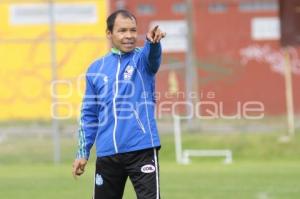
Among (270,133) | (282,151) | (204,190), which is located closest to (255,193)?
(204,190)

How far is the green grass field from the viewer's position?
36.6 feet

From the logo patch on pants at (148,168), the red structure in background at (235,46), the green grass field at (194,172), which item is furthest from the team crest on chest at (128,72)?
the red structure in background at (235,46)

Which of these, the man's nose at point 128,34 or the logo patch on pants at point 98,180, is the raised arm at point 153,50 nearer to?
the man's nose at point 128,34

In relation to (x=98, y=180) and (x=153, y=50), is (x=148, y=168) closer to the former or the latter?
(x=98, y=180)

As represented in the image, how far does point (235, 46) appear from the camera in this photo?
74.4 ft

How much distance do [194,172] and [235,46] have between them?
9.07 m

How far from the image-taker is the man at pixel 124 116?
5.86 metres

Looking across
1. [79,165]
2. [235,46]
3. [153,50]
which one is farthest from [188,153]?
[153,50]

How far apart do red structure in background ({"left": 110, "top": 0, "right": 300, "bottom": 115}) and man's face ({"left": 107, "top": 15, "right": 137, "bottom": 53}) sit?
1575 centimetres

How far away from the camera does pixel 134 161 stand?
19.3 feet

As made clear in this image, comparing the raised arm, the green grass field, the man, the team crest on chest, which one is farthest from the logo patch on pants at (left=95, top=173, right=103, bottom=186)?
the green grass field

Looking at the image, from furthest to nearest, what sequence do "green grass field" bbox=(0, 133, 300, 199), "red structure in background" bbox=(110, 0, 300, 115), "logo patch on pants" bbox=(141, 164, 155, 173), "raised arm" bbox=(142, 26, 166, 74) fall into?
1. "red structure in background" bbox=(110, 0, 300, 115)
2. "green grass field" bbox=(0, 133, 300, 199)
3. "logo patch on pants" bbox=(141, 164, 155, 173)
4. "raised arm" bbox=(142, 26, 166, 74)

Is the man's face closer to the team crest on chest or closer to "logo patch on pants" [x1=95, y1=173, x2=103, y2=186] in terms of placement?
the team crest on chest

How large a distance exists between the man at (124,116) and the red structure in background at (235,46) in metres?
15.7
